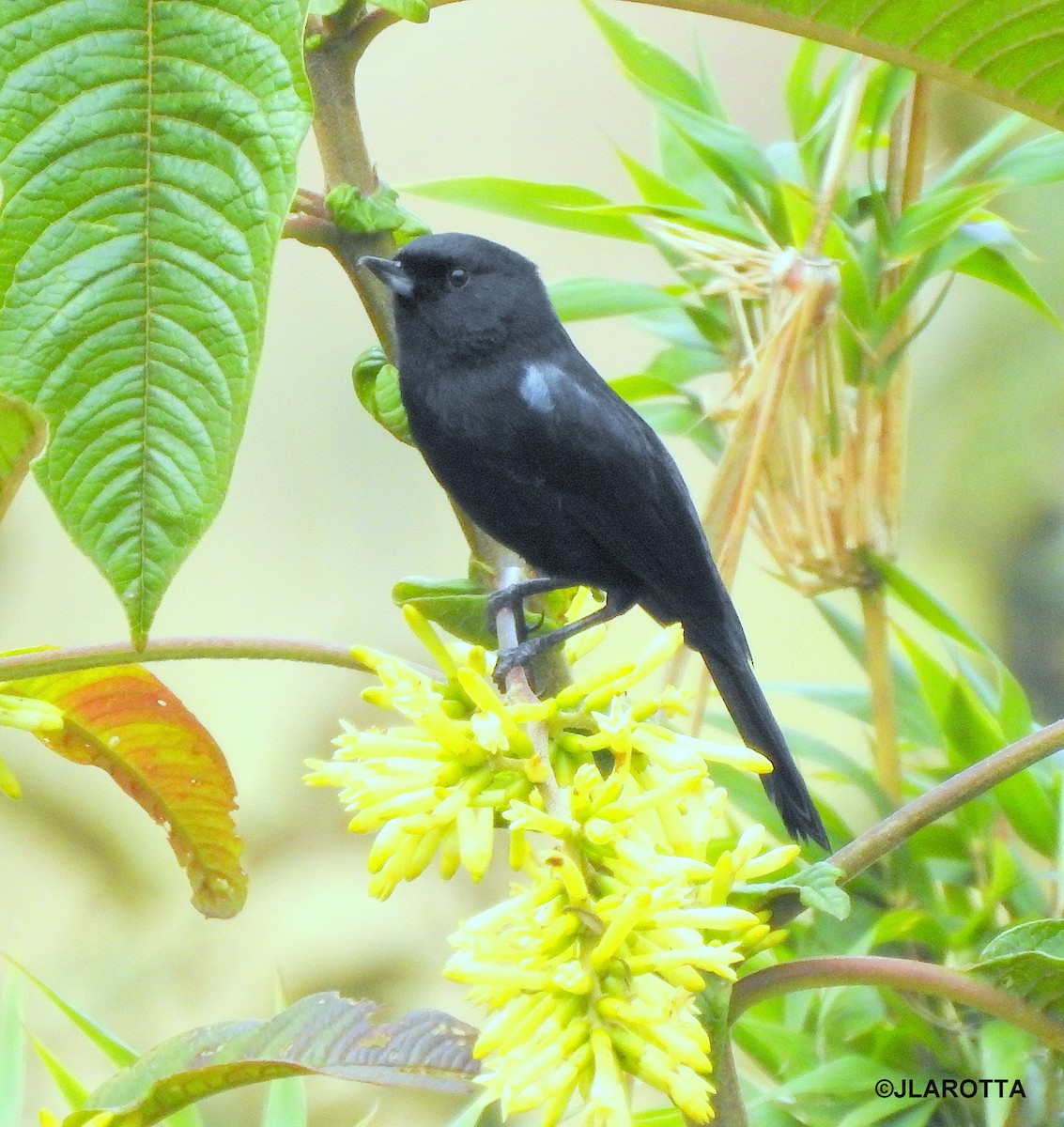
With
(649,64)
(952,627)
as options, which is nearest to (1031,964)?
(952,627)

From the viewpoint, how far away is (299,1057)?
604mm

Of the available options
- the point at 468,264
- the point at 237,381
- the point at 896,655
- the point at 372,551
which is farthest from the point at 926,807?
the point at 372,551

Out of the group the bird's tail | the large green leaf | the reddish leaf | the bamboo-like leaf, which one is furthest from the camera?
the bird's tail

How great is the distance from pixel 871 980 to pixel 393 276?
2.00 feet

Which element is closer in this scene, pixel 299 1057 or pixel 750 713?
pixel 299 1057

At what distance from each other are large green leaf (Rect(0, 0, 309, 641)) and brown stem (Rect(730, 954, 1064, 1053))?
13.4 inches

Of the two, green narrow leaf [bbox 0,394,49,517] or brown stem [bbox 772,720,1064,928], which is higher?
green narrow leaf [bbox 0,394,49,517]

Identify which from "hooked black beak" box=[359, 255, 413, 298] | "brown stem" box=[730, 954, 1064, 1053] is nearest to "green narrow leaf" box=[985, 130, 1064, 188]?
"hooked black beak" box=[359, 255, 413, 298]

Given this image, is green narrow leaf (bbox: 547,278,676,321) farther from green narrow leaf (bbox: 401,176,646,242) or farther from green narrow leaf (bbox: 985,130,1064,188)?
green narrow leaf (bbox: 985,130,1064,188)

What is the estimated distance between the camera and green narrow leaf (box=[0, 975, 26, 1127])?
A: 104 centimetres

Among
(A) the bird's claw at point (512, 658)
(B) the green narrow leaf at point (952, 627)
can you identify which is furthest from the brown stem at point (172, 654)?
(B) the green narrow leaf at point (952, 627)

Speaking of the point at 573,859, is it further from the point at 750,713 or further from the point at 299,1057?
the point at 750,713

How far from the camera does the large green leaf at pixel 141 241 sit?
1.19 ft

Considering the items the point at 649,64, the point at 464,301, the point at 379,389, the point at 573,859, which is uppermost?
the point at 649,64
